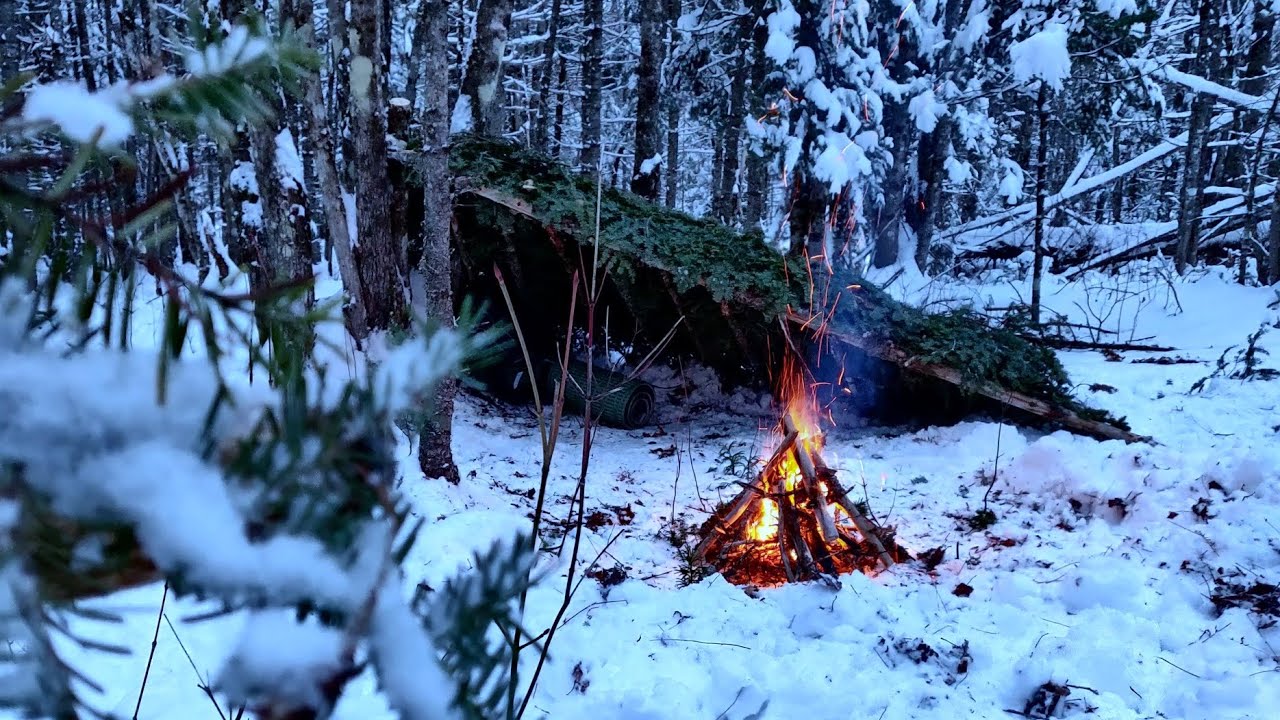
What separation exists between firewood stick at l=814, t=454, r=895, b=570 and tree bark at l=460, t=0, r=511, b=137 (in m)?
4.18

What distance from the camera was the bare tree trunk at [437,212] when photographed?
4379mm

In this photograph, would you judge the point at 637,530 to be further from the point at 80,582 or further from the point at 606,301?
the point at 80,582

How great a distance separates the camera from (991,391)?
5.69 metres

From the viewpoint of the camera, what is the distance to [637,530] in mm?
4590

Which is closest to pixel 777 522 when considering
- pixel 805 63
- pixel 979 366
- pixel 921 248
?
pixel 979 366

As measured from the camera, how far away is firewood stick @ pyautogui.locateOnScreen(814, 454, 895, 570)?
13.2ft

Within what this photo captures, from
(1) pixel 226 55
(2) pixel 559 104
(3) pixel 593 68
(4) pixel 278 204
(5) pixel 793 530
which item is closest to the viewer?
(1) pixel 226 55

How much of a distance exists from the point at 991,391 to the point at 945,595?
2.63 meters

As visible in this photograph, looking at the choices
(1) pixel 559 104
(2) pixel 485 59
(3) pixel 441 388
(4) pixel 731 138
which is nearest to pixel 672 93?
(4) pixel 731 138

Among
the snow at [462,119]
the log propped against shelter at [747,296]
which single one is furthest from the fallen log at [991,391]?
the snow at [462,119]

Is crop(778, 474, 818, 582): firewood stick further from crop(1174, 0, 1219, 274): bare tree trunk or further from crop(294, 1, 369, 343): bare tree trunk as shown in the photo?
crop(1174, 0, 1219, 274): bare tree trunk

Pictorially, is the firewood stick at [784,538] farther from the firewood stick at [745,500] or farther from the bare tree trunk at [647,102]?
the bare tree trunk at [647,102]

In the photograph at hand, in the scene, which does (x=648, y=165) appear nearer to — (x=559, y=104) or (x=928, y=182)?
(x=928, y=182)

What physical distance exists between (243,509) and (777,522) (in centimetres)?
411
